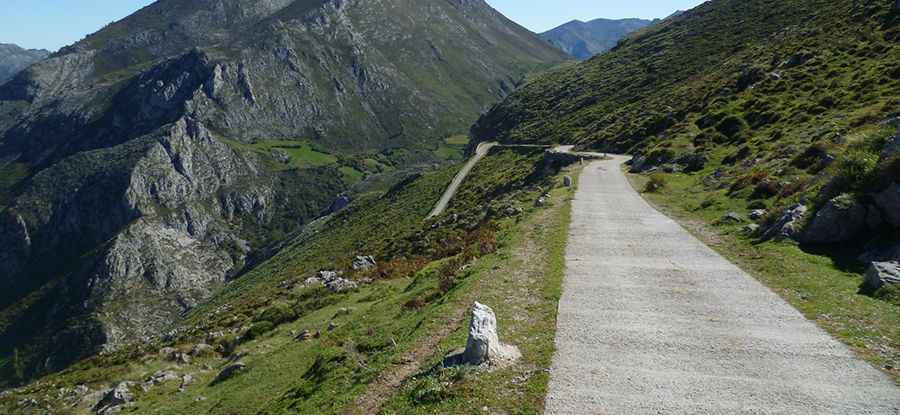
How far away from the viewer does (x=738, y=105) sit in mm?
53375

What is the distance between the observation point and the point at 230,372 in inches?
1003

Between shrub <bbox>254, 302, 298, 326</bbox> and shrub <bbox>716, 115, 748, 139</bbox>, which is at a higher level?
shrub <bbox>716, 115, 748, 139</bbox>

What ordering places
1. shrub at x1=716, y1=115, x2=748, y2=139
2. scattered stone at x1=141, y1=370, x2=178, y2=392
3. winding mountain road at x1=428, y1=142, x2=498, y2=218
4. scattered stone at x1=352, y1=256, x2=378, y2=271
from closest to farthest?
scattered stone at x1=141, y1=370, x2=178, y2=392
scattered stone at x1=352, y1=256, x2=378, y2=271
shrub at x1=716, y1=115, x2=748, y2=139
winding mountain road at x1=428, y1=142, x2=498, y2=218

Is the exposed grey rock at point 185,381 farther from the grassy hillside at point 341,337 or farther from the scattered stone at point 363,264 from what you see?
the scattered stone at point 363,264

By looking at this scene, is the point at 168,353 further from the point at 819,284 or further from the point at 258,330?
the point at 819,284

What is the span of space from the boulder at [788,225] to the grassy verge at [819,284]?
0.63m

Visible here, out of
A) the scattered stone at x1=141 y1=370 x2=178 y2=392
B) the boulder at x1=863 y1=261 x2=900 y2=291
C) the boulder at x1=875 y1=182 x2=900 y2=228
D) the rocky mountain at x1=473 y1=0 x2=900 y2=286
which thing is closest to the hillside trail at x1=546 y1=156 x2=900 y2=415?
the boulder at x1=863 y1=261 x2=900 y2=291

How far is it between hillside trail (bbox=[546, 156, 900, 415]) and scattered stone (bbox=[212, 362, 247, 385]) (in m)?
17.3

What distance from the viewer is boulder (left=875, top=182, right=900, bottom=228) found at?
60.4ft

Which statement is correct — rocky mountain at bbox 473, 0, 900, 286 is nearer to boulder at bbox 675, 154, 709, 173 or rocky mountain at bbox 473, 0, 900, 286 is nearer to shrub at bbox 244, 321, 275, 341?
boulder at bbox 675, 154, 709, 173

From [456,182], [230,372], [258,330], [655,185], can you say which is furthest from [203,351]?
[456,182]

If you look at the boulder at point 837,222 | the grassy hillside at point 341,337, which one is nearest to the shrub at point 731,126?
the grassy hillside at point 341,337

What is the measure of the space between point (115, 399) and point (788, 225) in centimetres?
3603

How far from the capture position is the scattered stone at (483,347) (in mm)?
13461
